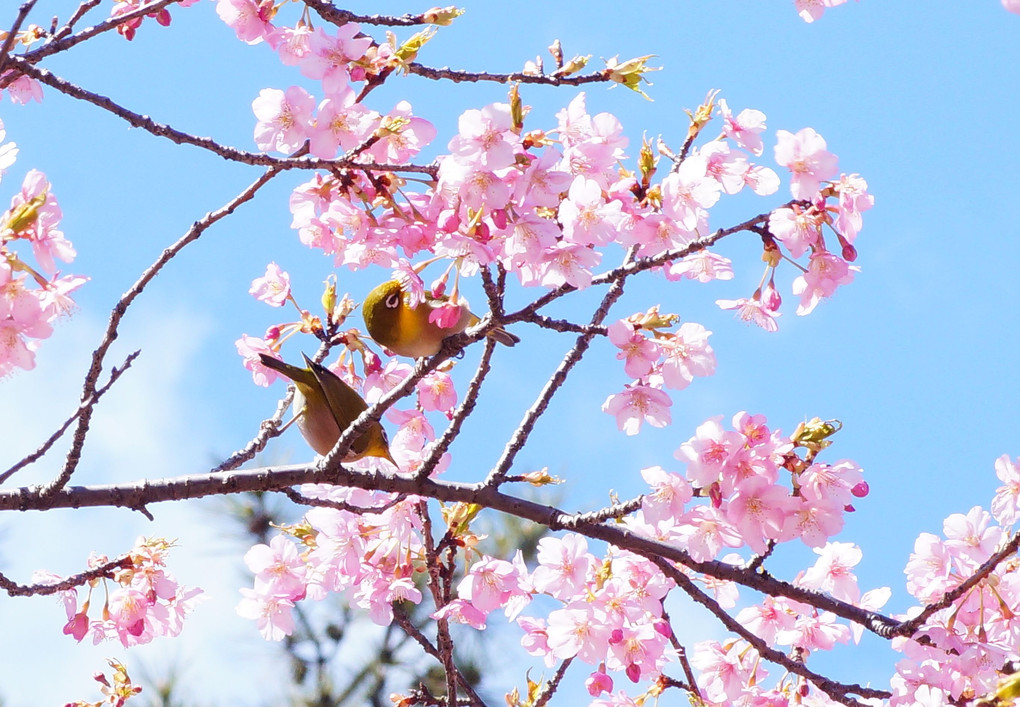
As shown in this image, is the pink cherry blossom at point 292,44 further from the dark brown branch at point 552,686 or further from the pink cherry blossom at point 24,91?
the dark brown branch at point 552,686

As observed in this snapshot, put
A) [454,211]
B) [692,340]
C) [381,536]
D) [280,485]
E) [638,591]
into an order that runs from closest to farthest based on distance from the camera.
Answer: [454,211], [692,340], [280,485], [638,591], [381,536]

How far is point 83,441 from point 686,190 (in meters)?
1.65

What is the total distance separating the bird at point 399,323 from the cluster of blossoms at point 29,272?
81 cm

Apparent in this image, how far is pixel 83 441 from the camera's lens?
7.99 ft

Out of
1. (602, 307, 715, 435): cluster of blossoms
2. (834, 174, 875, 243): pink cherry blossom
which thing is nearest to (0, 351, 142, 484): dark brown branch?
(602, 307, 715, 435): cluster of blossoms

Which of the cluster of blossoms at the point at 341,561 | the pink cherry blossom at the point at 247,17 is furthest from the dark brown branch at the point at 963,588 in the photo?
the pink cherry blossom at the point at 247,17

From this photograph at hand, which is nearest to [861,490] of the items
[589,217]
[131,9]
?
[589,217]

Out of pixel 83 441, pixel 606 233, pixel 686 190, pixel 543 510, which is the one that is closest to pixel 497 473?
pixel 543 510

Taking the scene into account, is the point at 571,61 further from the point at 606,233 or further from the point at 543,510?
the point at 543,510

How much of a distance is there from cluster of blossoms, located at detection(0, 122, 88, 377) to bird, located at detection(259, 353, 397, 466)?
0.67 metres

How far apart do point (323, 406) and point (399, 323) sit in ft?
1.24

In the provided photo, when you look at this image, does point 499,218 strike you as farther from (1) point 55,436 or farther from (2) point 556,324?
(1) point 55,436

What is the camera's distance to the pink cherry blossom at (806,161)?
2.35 metres

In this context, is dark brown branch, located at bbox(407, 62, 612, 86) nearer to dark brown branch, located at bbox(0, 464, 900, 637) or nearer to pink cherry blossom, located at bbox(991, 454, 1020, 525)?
dark brown branch, located at bbox(0, 464, 900, 637)
